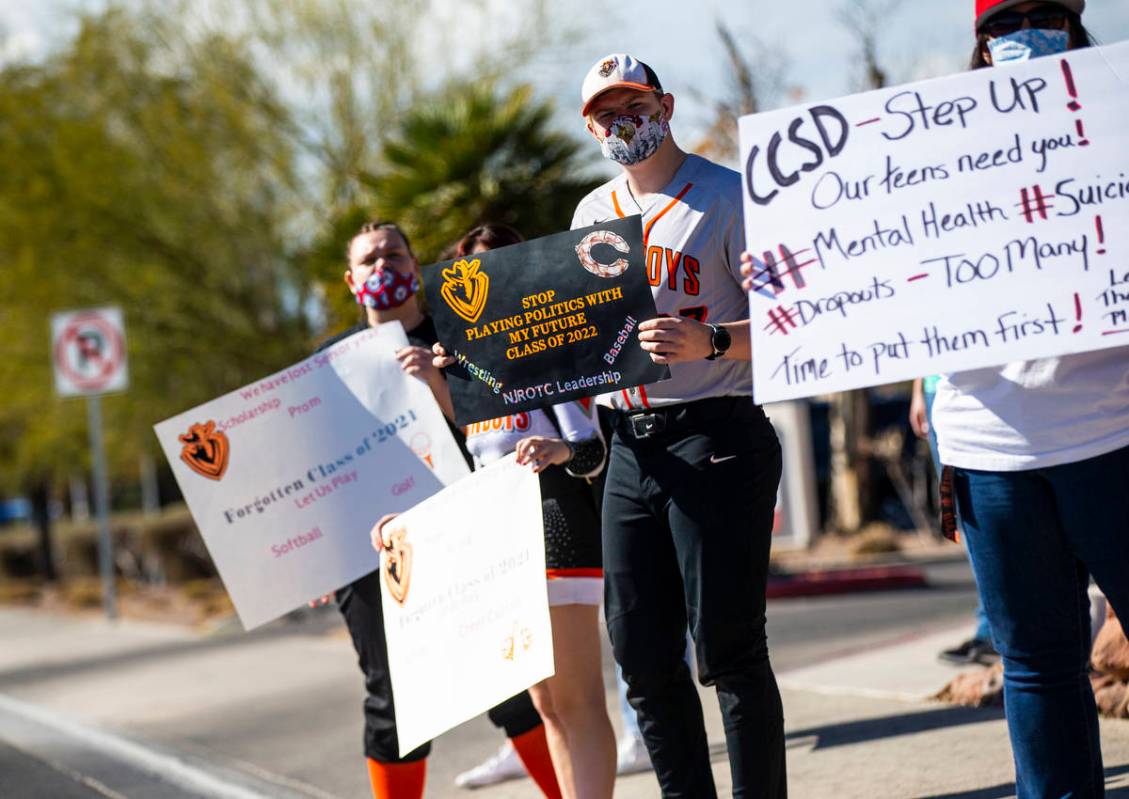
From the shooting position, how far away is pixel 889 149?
3260mm

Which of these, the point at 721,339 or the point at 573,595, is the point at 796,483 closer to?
the point at 573,595

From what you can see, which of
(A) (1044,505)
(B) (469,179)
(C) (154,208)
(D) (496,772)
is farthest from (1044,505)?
(C) (154,208)

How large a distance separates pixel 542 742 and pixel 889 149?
2381mm

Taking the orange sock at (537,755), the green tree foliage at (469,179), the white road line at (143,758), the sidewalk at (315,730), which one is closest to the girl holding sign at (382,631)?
the orange sock at (537,755)

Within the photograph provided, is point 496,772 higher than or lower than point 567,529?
lower

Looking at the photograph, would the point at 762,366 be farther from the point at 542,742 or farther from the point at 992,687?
the point at 992,687

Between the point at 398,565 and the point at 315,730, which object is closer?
the point at 398,565

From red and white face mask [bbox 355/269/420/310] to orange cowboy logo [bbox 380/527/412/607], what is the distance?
763 millimetres

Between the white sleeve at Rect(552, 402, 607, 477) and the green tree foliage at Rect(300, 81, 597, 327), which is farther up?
the green tree foliage at Rect(300, 81, 597, 327)

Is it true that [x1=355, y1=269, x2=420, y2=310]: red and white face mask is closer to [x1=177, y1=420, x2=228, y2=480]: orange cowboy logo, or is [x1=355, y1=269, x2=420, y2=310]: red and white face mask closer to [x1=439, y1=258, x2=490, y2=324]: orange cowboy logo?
[x1=177, y1=420, x2=228, y2=480]: orange cowboy logo

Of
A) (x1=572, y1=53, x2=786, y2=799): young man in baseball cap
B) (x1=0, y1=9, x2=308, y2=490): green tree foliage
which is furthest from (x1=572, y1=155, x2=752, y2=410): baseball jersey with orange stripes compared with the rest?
(x1=0, y1=9, x2=308, y2=490): green tree foliage

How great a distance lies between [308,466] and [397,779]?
107cm

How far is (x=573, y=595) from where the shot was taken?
4168mm

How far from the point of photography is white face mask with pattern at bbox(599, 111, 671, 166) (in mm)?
3619
